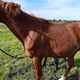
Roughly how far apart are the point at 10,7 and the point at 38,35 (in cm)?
77

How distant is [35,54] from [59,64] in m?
1.75

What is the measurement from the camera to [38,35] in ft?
19.9

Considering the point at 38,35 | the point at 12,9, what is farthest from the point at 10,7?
the point at 38,35

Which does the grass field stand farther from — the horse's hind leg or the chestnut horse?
the chestnut horse

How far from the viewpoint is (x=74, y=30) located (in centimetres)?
652

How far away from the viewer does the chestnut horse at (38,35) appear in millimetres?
5980

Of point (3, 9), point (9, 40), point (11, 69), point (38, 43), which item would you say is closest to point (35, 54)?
point (38, 43)

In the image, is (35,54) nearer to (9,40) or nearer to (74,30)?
(74,30)

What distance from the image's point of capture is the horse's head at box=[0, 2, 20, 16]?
5.95m

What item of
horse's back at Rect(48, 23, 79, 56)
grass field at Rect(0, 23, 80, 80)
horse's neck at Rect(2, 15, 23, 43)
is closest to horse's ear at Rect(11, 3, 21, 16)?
horse's neck at Rect(2, 15, 23, 43)

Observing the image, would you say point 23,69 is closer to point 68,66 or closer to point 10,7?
point 68,66

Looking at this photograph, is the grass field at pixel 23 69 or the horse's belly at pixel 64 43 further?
the grass field at pixel 23 69

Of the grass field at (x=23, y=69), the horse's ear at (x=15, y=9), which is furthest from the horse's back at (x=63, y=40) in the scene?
the grass field at (x=23, y=69)

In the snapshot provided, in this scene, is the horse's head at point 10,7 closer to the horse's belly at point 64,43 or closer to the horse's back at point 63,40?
the horse's back at point 63,40
